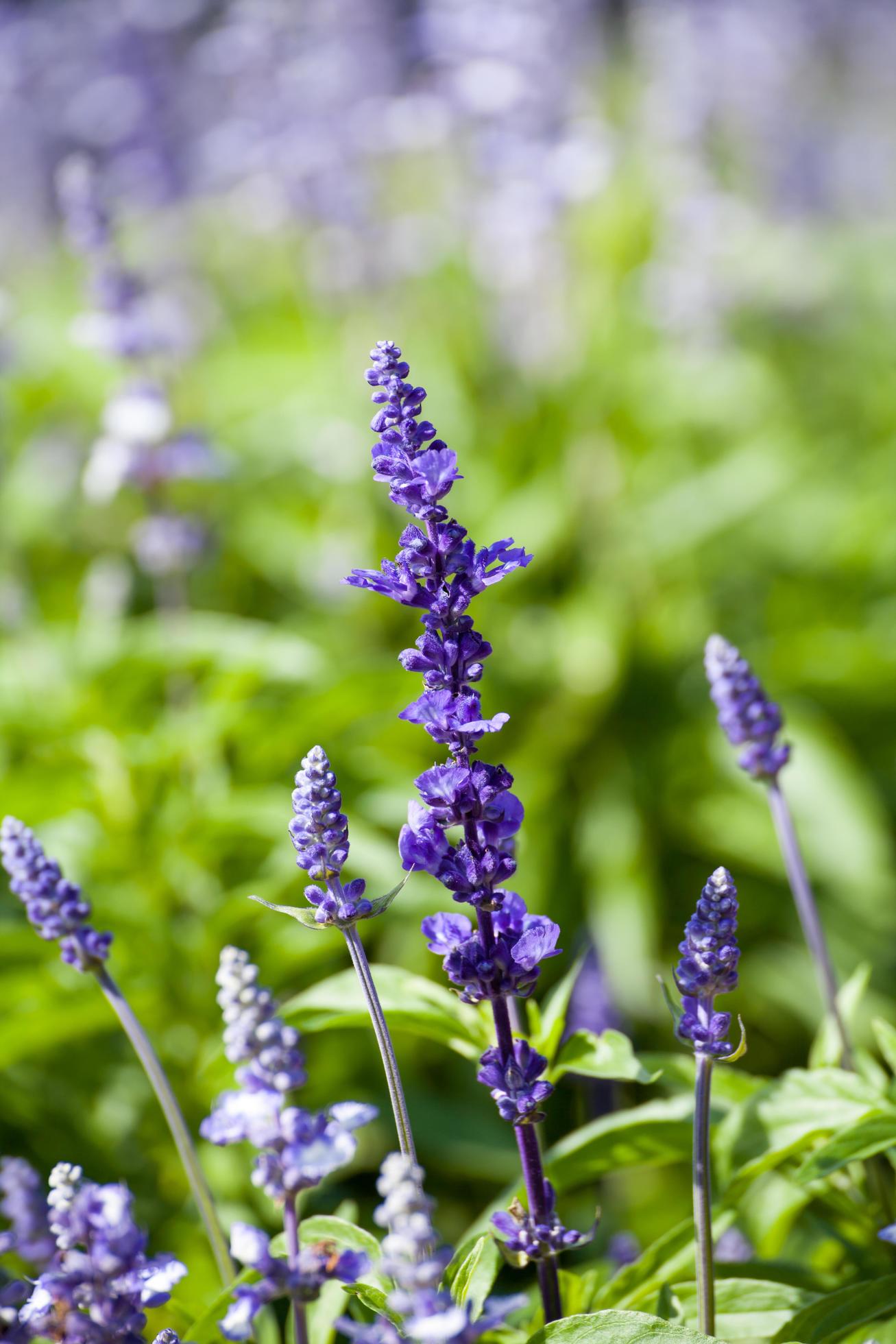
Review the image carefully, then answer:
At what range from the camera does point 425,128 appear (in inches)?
245

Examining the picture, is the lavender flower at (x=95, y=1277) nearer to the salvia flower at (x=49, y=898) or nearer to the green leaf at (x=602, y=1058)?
the salvia flower at (x=49, y=898)

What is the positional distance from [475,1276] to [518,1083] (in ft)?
1.00


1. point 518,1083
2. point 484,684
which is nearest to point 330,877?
point 518,1083

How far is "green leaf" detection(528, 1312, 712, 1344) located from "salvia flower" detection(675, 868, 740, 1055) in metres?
0.28

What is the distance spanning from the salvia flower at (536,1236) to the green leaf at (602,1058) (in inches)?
6.4

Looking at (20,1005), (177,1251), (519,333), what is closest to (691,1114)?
(177,1251)

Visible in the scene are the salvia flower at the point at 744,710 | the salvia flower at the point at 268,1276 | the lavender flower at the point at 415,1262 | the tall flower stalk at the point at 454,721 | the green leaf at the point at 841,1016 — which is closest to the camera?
the lavender flower at the point at 415,1262

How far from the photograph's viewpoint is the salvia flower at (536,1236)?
128 cm

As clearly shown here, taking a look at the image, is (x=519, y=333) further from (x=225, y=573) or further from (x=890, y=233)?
(x=890, y=233)

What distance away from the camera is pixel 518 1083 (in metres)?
1.25

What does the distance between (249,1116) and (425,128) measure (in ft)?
20.0

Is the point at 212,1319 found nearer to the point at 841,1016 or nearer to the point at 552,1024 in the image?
the point at 552,1024

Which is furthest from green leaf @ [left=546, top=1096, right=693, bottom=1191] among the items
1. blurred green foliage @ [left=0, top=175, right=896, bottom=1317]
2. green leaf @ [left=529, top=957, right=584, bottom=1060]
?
green leaf @ [left=529, top=957, right=584, bottom=1060]

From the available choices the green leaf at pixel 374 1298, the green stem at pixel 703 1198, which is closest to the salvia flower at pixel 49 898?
the green leaf at pixel 374 1298
